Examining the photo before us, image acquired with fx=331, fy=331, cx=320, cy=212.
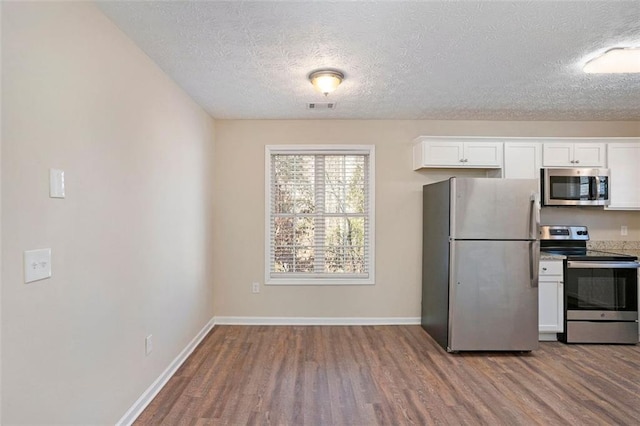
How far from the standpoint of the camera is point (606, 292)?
3.41 metres

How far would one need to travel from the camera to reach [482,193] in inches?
124

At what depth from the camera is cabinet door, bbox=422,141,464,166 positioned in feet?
12.1

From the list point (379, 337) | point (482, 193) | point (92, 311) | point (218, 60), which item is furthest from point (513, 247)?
point (92, 311)

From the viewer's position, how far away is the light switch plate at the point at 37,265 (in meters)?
1.33

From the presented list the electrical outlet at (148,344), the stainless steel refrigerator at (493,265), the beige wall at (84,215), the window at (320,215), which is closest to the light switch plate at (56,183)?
the beige wall at (84,215)

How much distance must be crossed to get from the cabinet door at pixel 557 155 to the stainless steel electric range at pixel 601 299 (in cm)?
101

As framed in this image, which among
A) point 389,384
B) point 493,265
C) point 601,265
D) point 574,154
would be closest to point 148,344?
point 389,384

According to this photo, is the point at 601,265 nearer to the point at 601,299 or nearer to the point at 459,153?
the point at 601,299

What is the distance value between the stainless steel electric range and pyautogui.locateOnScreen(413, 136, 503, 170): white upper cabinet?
1.29 metres

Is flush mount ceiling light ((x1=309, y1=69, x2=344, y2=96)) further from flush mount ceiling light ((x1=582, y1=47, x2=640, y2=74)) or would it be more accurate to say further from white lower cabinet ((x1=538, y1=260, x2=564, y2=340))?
white lower cabinet ((x1=538, y1=260, x2=564, y2=340))

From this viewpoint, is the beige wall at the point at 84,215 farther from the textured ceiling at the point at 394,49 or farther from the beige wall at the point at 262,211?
the beige wall at the point at 262,211

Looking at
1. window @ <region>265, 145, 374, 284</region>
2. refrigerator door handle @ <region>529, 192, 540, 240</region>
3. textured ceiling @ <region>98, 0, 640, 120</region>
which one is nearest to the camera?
textured ceiling @ <region>98, 0, 640, 120</region>

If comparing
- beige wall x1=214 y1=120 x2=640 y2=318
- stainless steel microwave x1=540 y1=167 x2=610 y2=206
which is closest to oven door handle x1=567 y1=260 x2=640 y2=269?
stainless steel microwave x1=540 y1=167 x2=610 y2=206

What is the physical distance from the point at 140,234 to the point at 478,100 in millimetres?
3195
